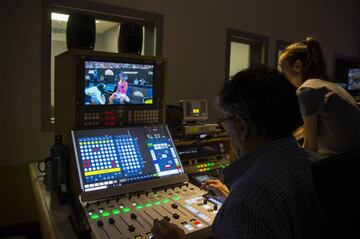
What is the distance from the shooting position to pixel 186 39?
11.2 ft

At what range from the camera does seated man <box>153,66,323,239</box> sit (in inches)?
30.6

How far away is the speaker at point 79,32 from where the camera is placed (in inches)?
59.8

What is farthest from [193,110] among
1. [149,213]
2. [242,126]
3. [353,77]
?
[353,77]

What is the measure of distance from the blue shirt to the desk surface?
0.61m

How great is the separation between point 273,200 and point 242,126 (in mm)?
231

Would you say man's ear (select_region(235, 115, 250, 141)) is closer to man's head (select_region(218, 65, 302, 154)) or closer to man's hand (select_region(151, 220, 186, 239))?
man's head (select_region(218, 65, 302, 154))

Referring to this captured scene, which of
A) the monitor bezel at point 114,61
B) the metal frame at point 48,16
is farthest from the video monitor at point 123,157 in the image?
the metal frame at point 48,16

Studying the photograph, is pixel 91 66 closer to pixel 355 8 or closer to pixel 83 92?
pixel 83 92

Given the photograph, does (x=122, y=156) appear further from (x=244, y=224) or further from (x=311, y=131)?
(x=311, y=131)

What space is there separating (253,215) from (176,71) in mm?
2738

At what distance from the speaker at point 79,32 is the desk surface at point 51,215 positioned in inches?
28.4

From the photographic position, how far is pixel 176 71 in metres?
3.39

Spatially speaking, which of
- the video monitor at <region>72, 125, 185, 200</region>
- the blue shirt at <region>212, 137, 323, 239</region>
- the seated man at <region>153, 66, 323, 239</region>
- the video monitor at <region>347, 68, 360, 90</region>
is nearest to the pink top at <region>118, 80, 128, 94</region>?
the video monitor at <region>72, 125, 185, 200</region>

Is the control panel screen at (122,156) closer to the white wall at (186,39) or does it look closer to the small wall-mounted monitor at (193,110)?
the small wall-mounted monitor at (193,110)
